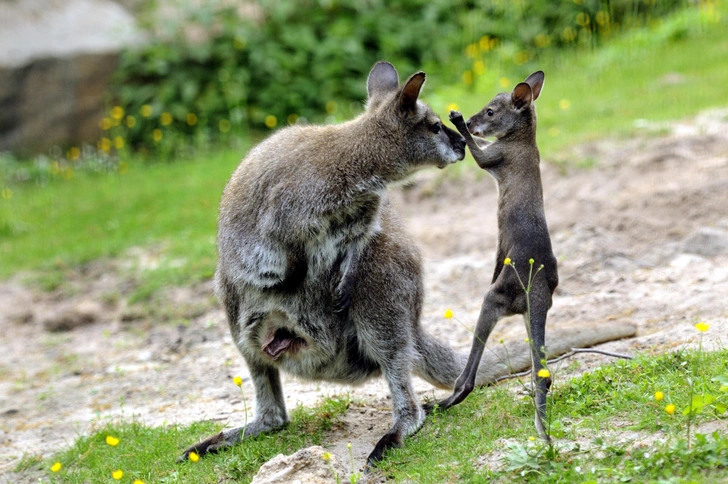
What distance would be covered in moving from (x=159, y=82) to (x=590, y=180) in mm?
6726

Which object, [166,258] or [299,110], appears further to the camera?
[299,110]

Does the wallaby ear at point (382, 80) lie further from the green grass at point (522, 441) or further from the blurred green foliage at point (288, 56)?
the blurred green foliage at point (288, 56)

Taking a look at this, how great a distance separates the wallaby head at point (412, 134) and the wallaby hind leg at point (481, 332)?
0.81 metres

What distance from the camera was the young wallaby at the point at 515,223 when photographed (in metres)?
4.29

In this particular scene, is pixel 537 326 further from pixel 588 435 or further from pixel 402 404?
pixel 402 404

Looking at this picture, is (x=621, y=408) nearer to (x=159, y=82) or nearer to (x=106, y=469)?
(x=106, y=469)

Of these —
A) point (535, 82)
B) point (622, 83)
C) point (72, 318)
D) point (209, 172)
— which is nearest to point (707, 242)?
point (535, 82)

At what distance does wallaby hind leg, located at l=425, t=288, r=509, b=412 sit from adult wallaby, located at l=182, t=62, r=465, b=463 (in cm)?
28

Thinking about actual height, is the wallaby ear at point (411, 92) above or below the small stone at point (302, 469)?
above

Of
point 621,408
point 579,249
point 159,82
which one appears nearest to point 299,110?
point 159,82

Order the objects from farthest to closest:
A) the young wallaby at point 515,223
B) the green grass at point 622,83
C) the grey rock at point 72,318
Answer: the green grass at point 622,83, the grey rock at point 72,318, the young wallaby at point 515,223

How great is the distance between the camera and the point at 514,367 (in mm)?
5027

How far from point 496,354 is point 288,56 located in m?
8.17

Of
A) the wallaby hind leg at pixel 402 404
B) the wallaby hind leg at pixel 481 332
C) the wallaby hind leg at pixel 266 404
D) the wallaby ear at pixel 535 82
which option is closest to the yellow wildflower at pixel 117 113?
the wallaby hind leg at pixel 266 404
